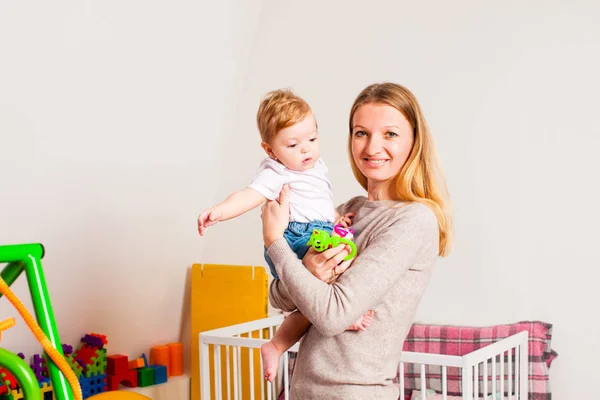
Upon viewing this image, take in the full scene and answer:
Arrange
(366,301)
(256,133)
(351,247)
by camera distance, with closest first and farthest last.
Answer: (366,301), (351,247), (256,133)

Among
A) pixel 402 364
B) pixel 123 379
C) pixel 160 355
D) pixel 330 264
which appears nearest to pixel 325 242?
pixel 330 264

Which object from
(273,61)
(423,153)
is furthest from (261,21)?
(423,153)

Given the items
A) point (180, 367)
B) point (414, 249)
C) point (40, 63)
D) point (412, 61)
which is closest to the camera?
point (414, 249)

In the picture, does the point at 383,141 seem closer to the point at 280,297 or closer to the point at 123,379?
the point at 280,297

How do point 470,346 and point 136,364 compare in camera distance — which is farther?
point 136,364

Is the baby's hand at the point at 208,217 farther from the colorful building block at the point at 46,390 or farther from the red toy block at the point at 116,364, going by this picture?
the red toy block at the point at 116,364

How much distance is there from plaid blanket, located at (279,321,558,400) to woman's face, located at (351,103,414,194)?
1.29m

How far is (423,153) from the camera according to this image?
153cm

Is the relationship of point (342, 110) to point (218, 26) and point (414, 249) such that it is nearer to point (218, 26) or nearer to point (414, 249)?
point (218, 26)

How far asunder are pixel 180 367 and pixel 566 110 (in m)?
1.89

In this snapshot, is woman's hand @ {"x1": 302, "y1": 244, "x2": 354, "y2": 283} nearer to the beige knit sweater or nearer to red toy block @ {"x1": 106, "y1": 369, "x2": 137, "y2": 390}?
the beige knit sweater

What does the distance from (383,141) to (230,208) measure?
34 centimetres

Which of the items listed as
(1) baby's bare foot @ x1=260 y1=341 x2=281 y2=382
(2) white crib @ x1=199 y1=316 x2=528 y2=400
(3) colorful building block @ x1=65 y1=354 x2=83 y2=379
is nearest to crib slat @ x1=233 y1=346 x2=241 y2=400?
(2) white crib @ x1=199 y1=316 x2=528 y2=400

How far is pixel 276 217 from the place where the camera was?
1.51 meters
